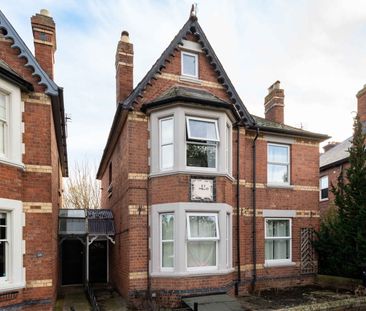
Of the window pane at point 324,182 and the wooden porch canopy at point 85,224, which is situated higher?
the window pane at point 324,182

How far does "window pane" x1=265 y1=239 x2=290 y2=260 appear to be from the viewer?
522 inches

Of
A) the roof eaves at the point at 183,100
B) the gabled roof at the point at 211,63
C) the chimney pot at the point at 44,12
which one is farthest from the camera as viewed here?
the gabled roof at the point at 211,63

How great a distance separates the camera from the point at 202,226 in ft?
35.1

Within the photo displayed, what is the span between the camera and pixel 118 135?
13.1 metres

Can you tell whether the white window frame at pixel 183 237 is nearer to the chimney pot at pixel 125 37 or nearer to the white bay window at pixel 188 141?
the white bay window at pixel 188 141

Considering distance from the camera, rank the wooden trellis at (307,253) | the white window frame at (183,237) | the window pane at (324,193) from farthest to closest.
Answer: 1. the window pane at (324,193)
2. the wooden trellis at (307,253)
3. the white window frame at (183,237)

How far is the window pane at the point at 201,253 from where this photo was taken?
10.4 m

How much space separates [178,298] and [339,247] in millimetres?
7231

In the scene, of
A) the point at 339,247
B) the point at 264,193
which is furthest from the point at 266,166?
the point at 339,247

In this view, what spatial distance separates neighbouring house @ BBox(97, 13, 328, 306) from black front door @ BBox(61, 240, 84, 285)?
2.40 m

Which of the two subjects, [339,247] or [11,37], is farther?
[339,247]

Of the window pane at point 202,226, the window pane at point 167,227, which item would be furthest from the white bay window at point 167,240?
the window pane at point 202,226

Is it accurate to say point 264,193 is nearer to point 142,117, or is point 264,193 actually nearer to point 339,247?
point 339,247

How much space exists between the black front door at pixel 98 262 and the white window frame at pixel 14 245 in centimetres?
681
